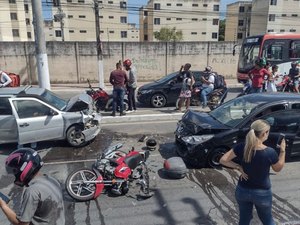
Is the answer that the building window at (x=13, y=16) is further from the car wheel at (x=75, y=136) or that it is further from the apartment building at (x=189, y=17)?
the car wheel at (x=75, y=136)

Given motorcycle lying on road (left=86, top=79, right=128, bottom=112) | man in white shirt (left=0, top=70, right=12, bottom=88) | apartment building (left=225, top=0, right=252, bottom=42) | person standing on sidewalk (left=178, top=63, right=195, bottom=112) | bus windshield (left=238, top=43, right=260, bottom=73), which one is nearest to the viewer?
man in white shirt (left=0, top=70, right=12, bottom=88)

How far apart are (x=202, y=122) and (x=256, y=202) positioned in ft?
10.1

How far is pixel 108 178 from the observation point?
15.7 feet

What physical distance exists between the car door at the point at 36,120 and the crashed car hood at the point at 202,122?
3.02 m

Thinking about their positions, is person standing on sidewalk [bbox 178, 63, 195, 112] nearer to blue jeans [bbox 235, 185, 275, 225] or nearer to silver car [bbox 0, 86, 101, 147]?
silver car [bbox 0, 86, 101, 147]

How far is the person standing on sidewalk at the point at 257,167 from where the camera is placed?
2922 mm

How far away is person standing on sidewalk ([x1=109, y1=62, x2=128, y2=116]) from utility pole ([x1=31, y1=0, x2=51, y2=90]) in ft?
12.1

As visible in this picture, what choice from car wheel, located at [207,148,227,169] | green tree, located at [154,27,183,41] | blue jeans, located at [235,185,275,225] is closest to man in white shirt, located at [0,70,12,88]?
car wheel, located at [207,148,227,169]

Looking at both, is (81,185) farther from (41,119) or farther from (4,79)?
(4,79)

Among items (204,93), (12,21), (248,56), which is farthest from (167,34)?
(204,93)

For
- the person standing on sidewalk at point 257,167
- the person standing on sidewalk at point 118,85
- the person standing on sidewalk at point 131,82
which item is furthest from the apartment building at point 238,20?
the person standing on sidewalk at point 257,167

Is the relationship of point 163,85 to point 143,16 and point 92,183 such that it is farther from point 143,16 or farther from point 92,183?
point 143,16

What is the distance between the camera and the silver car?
653 cm

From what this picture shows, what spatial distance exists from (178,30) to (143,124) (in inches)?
2577
